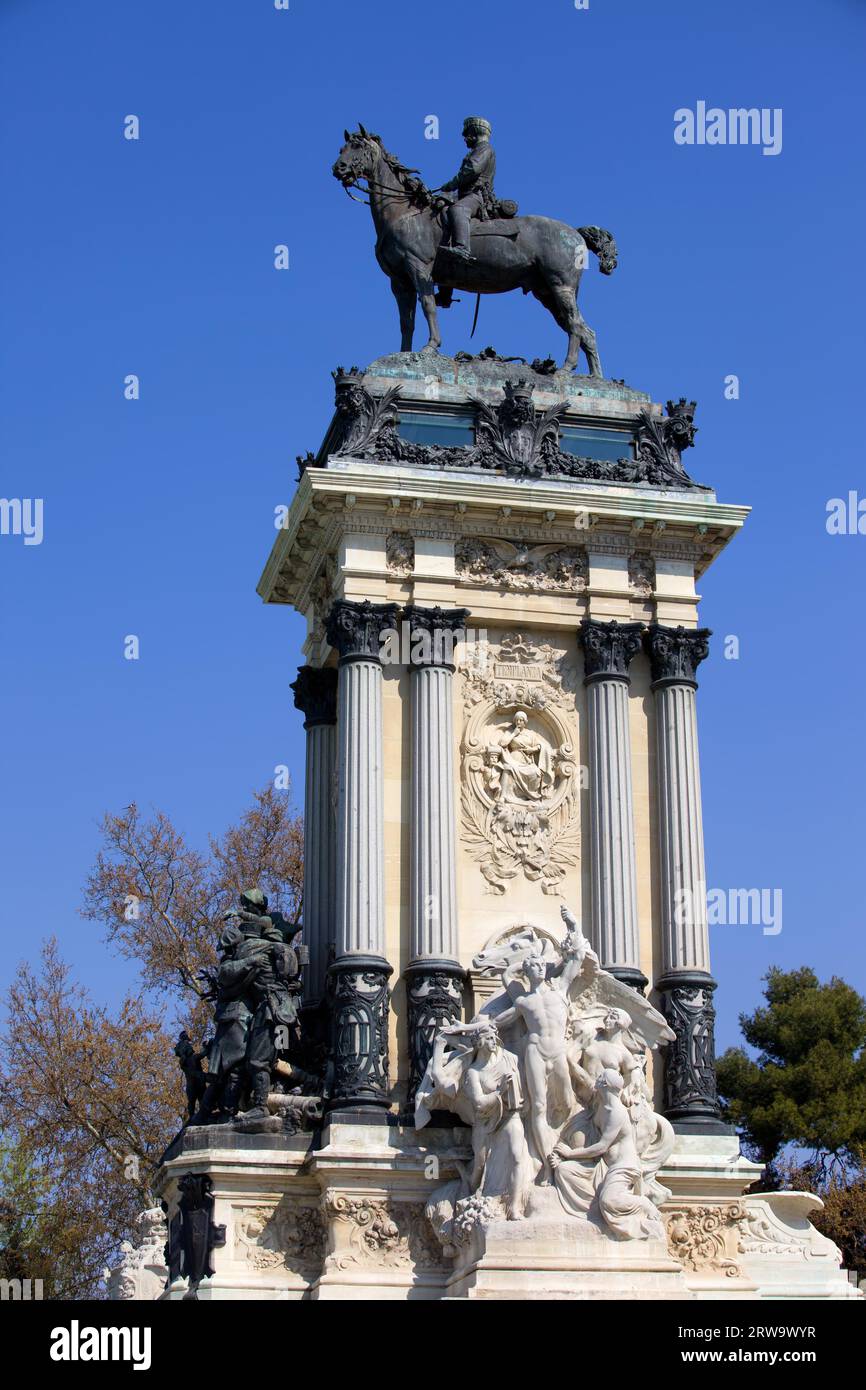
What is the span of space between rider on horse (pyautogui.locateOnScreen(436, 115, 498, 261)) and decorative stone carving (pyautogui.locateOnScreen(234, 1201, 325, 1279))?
12002 mm

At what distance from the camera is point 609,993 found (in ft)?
75.4

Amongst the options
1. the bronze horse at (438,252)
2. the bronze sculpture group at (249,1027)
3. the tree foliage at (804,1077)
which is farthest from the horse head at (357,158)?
the tree foliage at (804,1077)

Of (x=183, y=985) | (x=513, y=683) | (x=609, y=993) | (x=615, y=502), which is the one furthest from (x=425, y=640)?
(x=183, y=985)

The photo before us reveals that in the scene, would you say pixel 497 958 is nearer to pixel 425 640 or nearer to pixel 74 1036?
pixel 425 640

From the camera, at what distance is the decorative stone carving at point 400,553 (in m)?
24.9

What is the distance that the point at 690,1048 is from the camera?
23.9 meters

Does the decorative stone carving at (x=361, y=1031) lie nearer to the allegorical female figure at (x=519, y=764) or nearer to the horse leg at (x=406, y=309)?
the allegorical female figure at (x=519, y=764)

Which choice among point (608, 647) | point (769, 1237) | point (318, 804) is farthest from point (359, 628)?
point (769, 1237)

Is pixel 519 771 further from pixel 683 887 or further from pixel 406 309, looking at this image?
pixel 406 309

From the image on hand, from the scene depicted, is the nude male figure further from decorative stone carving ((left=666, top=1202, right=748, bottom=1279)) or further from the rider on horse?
the rider on horse

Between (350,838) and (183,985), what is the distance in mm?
17284

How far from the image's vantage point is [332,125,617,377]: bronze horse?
2709cm

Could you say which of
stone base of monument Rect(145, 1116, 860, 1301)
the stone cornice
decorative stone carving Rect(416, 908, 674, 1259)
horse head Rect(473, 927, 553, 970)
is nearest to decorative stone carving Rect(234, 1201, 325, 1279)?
stone base of monument Rect(145, 1116, 860, 1301)

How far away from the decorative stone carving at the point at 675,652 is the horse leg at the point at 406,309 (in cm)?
503
